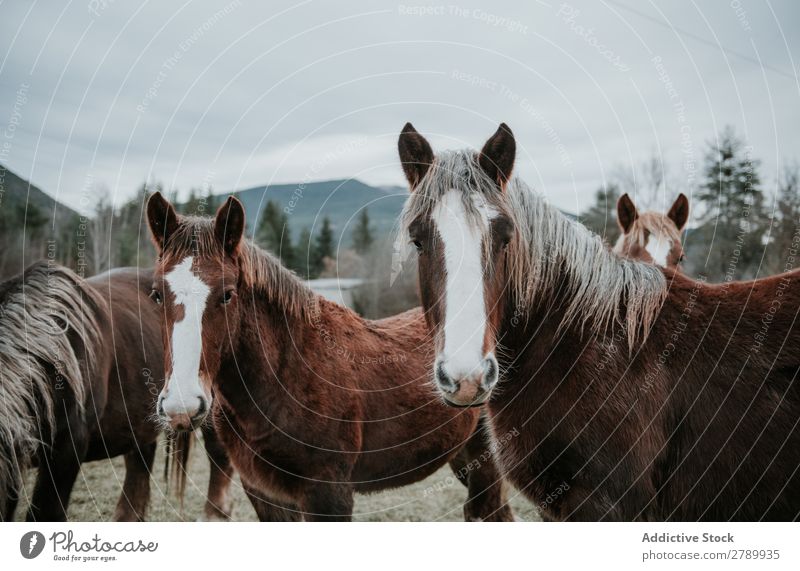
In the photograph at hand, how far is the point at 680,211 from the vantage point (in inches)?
210

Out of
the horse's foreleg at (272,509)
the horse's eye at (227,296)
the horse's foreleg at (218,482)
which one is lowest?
the horse's foreleg at (218,482)

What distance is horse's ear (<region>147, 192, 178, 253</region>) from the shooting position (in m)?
3.08

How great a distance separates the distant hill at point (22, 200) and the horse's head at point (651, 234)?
4529mm

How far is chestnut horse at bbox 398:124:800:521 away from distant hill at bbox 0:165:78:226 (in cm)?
262

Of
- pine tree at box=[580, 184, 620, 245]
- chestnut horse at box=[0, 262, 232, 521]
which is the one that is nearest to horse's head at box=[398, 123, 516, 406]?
chestnut horse at box=[0, 262, 232, 521]

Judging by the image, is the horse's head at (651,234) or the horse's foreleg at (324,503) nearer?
the horse's foreleg at (324,503)

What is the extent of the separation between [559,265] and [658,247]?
282cm

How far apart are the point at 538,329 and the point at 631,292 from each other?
0.46m
